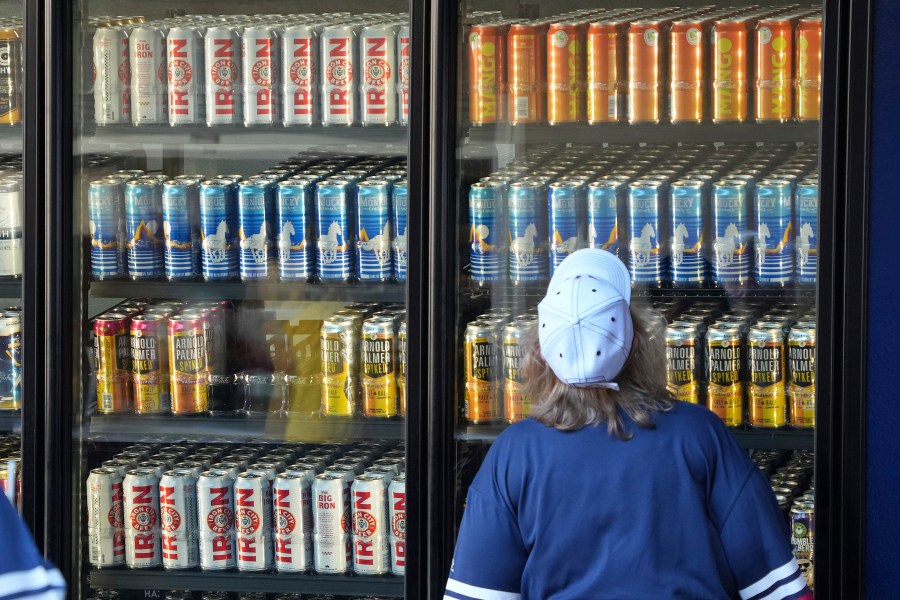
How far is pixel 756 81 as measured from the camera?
2459 millimetres

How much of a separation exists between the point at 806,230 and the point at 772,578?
90cm

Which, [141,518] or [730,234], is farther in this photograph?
[141,518]

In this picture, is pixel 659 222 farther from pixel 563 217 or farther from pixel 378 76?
pixel 378 76

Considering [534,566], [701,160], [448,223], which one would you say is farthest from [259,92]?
[534,566]

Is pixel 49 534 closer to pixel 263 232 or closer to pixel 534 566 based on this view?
pixel 263 232

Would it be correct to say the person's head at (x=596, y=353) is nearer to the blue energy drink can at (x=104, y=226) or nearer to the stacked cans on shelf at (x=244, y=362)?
the stacked cans on shelf at (x=244, y=362)

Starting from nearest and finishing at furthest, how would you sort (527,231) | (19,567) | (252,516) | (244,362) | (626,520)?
(19,567) < (626,520) < (527,231) < (252,516) < (244,362)

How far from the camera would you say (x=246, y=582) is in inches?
103

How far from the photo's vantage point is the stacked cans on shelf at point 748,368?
2.45 m

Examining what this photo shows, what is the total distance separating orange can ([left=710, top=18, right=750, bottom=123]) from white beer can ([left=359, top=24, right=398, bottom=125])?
71 centimetres

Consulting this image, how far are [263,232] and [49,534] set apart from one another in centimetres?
81

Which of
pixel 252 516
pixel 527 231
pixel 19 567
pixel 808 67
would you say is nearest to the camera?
pixel 19 567

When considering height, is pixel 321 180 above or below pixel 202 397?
above

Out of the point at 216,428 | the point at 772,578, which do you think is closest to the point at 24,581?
the point at 772,578
